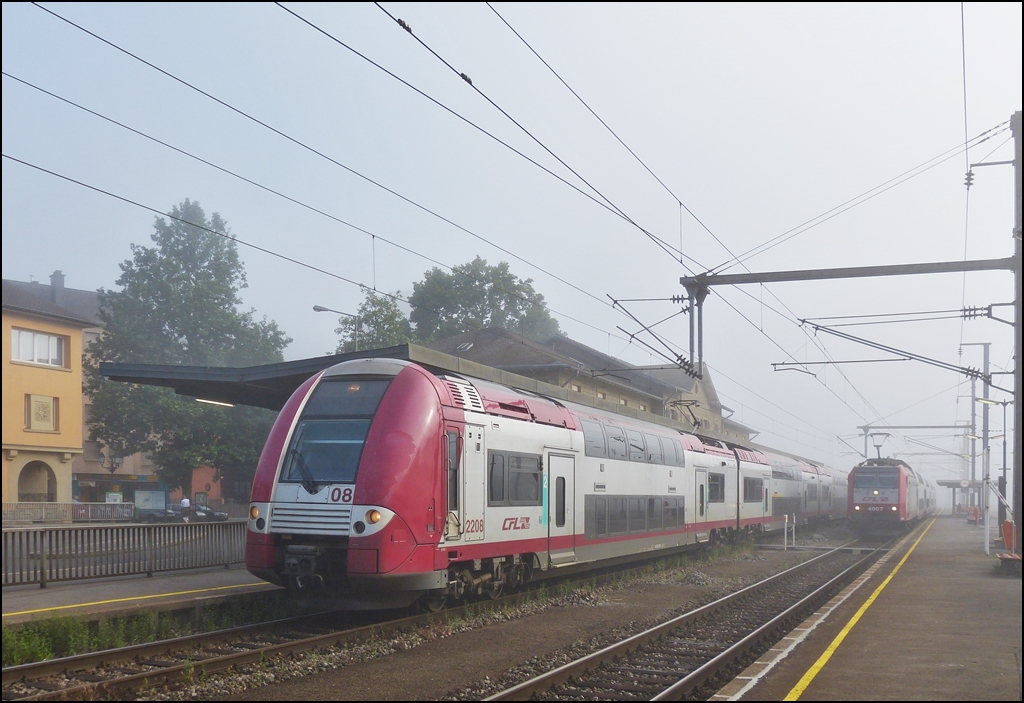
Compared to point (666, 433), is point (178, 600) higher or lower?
lower

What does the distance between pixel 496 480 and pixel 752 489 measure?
61.1 feet

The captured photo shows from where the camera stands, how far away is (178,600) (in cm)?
1228

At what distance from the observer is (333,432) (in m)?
12.2

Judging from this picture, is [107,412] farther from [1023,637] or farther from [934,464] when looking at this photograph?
[934,464]

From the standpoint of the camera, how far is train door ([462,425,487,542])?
42.1 feet

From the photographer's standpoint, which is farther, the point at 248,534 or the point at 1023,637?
the point at 248,534

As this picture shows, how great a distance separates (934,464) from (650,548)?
111 metres

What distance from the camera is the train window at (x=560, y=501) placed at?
15484 millimetres

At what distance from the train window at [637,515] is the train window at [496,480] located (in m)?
5.51

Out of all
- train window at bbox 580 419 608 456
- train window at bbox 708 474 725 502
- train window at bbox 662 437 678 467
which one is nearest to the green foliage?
train window at bbox 580 419 608 456

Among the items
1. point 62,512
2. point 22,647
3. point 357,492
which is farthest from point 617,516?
point 62,512

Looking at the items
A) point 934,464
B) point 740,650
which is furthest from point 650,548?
point 934,464

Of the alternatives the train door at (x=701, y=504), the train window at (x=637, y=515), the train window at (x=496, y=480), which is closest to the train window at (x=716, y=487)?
the train door at (x=701, y=504)

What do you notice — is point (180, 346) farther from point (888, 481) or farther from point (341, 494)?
point (341, 494)
